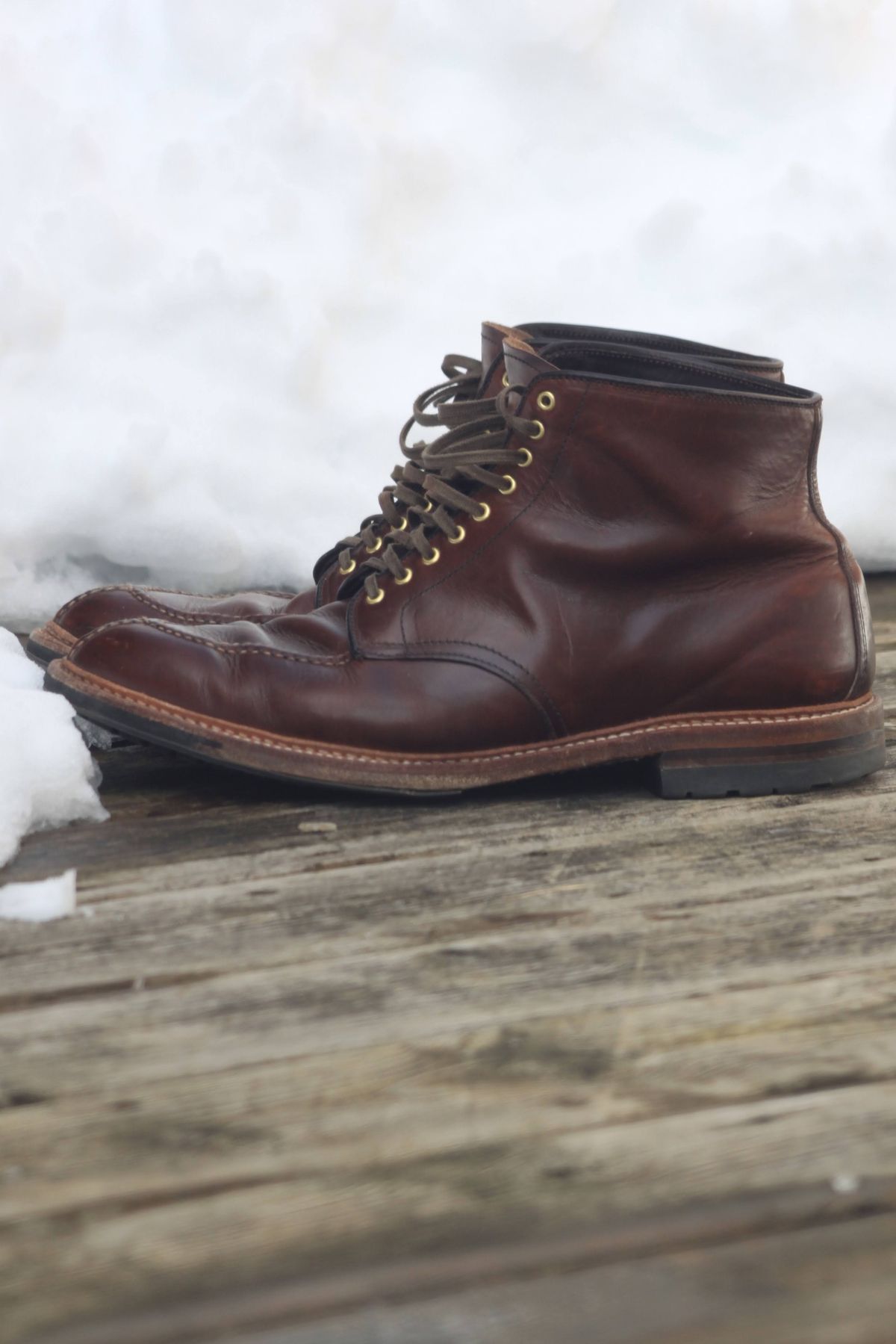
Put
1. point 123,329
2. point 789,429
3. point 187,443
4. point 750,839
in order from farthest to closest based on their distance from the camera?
point 123,329 < point 187,443 < point 789,429 < point 750,839

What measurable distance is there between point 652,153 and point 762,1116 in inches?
99.9

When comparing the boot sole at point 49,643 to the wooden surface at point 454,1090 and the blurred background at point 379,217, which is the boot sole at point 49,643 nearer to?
the wooden surface at point 454,1090

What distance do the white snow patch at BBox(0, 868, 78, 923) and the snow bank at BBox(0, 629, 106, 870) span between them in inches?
3.4

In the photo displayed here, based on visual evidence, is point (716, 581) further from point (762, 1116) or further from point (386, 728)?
point (762, 1116)

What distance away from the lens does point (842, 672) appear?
1132 mm

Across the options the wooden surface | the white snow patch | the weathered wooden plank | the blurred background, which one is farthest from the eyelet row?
the blurred background

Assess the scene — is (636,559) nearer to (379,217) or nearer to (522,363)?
(522,363)

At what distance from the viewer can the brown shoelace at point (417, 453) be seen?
3.80 ft

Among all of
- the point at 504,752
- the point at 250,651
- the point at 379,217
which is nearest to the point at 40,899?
the point at 250,651

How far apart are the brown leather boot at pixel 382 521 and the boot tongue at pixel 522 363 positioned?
34mm

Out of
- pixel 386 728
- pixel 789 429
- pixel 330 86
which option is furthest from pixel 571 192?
pixel 386 728

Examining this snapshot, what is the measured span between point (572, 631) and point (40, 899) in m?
0.51

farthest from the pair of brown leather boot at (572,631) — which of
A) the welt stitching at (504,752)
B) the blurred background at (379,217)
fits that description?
the blurred background at (379,217)

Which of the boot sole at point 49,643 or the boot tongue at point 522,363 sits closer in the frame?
the boot tongue at point 522,363
